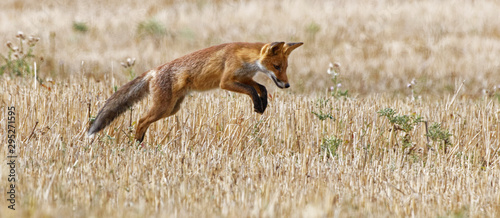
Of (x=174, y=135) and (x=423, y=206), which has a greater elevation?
(x=174, y=135)

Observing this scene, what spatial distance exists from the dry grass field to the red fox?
0.35 meters

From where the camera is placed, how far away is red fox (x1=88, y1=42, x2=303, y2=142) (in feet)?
21.4

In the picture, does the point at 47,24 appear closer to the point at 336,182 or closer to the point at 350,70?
the point at 350,70

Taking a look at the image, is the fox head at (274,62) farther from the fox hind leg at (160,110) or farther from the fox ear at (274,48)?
the fox hind leg at (160,110)

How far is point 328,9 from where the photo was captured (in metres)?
19.7

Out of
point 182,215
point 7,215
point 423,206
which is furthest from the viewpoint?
point 423,206

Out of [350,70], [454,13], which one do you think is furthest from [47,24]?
[454,13]

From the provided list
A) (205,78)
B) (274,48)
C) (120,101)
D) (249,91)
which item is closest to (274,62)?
(274,48)

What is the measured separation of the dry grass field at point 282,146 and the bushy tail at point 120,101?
0.22 metres

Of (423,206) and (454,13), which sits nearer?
(423,206)

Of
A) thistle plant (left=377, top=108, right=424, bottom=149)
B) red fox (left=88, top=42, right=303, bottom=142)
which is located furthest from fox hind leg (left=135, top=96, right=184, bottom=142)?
thistle plant (left=377, top=108, right=424, bottom=149)

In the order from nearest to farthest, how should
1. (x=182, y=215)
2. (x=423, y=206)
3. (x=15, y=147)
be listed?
1. (x=182, y=215)
2. (x=423, y=206)
3. (x=15, y=147)

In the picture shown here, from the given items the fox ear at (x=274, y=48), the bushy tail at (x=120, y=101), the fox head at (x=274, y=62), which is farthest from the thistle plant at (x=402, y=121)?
the bushy tail at (x=120, y=101)

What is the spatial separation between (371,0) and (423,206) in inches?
653
